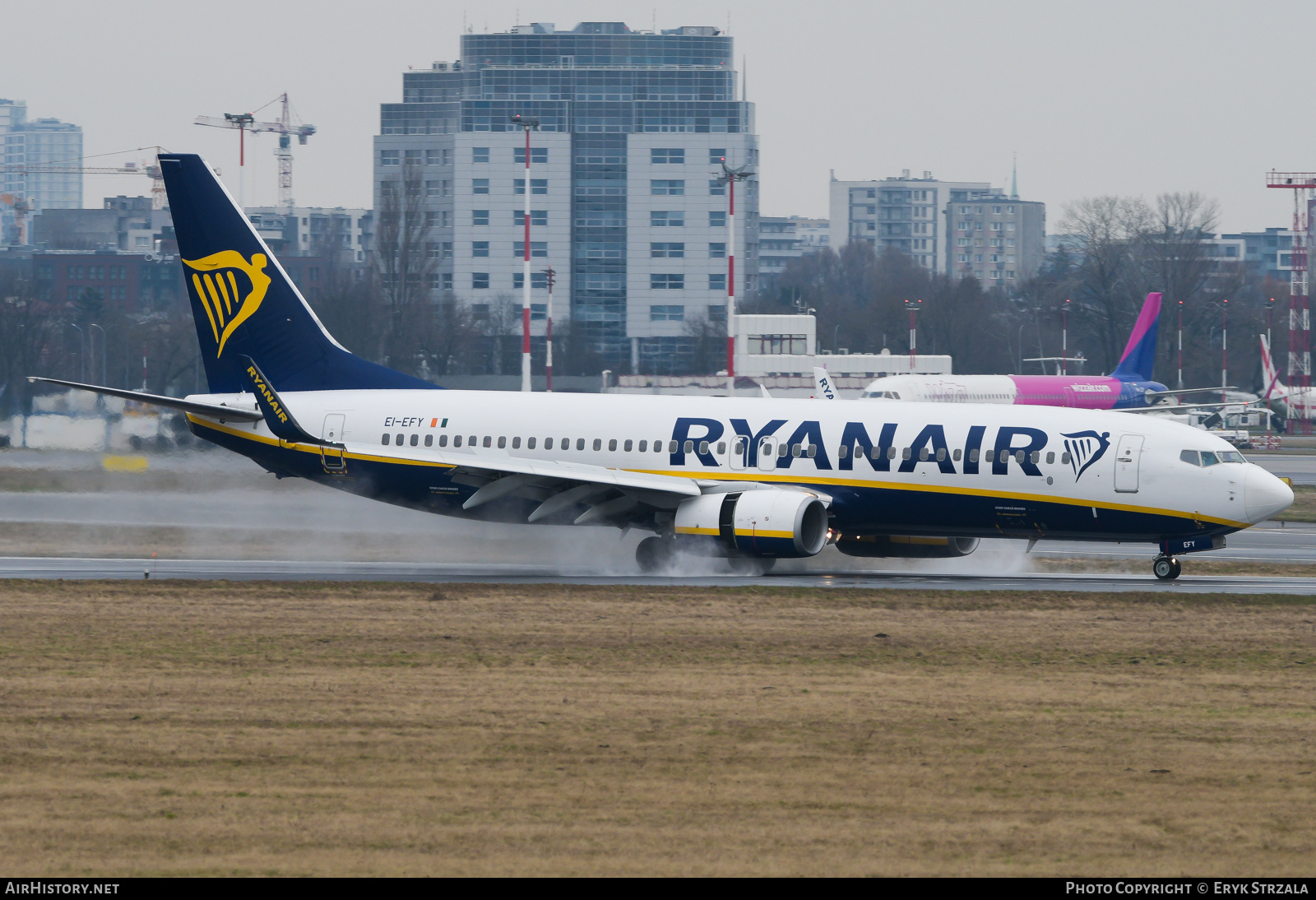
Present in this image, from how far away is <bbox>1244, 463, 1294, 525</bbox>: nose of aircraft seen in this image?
31.1m

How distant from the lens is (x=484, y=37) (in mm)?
192375

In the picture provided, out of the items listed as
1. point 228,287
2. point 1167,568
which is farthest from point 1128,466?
point 228,287

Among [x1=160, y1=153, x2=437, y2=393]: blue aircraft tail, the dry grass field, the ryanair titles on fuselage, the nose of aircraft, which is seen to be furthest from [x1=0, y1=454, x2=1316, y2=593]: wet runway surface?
the dry grass field

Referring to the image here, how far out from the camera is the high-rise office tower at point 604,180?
176 m

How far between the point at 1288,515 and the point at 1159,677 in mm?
33183

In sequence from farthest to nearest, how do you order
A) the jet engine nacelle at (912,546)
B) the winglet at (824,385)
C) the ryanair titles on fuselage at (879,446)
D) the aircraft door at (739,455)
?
the winglet at (824,385)
the jet engine nacelle at (912,546)
the aircraft door at (739,455)
the ryanair titles on fuselage at (879,446)

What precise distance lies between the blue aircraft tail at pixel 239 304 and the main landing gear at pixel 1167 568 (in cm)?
1731

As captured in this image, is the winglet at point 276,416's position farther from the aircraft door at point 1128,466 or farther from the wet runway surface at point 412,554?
the aircraft door at point 1128,466

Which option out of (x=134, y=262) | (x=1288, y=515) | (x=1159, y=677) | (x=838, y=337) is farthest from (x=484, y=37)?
(x=1159, y=677)

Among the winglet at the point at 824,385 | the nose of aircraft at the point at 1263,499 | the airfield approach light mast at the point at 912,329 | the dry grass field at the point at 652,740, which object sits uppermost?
the airfield approach light mast at the point at 912,329

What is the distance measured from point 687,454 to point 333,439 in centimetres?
849

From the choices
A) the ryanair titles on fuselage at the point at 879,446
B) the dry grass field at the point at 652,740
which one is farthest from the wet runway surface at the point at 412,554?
the dry grass field at the point at 652,740

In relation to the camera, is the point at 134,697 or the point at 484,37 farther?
the point at 484,37
